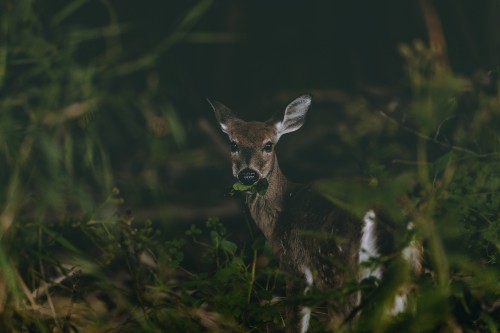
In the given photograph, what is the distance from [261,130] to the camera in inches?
173

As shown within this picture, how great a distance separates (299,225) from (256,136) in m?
0.55

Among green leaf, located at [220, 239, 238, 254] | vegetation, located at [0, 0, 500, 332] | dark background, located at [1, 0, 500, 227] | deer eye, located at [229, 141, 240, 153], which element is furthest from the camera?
dark background, located at [1, 0, 500, 227]

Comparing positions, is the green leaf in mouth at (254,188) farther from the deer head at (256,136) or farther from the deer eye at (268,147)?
the deer eye at (268,147)

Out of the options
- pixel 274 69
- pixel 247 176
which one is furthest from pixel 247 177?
pixel 274 69

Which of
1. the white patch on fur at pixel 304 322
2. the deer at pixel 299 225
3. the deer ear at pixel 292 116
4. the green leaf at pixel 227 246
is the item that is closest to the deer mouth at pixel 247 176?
the deer at pixel 299 225

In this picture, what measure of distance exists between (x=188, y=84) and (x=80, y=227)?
151cm

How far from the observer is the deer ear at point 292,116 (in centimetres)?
440

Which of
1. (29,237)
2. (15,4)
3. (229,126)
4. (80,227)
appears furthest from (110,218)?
(15,4)

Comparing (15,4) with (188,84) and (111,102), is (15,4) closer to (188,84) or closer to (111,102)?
(111,102)

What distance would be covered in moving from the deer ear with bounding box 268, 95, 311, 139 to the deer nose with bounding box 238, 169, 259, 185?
35 cm

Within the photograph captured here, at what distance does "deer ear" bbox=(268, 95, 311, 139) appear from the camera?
4402 millimetres

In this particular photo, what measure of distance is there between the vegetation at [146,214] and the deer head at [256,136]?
12cm

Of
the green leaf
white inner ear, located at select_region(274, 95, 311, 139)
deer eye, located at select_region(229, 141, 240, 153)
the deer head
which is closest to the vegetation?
the green leaf

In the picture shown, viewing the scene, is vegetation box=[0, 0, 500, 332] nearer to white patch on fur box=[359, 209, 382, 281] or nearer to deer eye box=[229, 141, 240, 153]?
white patch on fur box=[359, 209, 382, 281]
